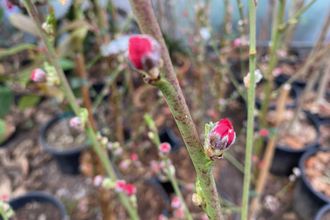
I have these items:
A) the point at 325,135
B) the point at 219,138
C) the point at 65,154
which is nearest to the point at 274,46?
the point at 219,138

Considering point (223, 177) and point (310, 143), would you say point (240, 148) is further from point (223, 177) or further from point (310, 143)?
point (310, 143)

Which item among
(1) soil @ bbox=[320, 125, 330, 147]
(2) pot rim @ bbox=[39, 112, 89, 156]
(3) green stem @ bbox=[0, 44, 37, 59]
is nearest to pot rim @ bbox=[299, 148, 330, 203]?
(1) soil @ bbox=[320, 125, 330, 147]

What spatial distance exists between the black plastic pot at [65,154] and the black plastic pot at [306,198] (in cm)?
91

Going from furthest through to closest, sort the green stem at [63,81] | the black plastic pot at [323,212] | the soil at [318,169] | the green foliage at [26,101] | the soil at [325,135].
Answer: the soil at [325,135], the green foliage at [26,101], the soil at [318,169], the black plastic pot at [323,212], the green stem at [63,81]

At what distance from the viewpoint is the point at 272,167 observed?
1.46 meters

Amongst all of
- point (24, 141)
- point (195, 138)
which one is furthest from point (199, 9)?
point (24, 141)

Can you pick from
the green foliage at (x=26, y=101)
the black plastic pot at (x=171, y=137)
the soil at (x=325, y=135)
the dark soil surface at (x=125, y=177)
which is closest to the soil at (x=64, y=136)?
the dark soil surface at (x=125, y=177)

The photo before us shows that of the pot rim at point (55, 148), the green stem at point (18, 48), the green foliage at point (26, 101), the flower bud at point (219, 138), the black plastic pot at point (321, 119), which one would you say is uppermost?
the green stem at point (18, 48)

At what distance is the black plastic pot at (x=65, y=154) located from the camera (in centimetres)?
143

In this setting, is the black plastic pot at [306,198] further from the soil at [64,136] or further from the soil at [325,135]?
the soil at [64,136]

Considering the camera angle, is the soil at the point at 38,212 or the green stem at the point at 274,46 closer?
the green stem at the point at 274,46

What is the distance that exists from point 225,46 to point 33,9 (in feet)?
3.11

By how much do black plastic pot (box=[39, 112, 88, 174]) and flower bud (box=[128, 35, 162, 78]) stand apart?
128cm

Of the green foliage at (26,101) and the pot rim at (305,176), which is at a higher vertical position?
the green foliage at (26,101)
